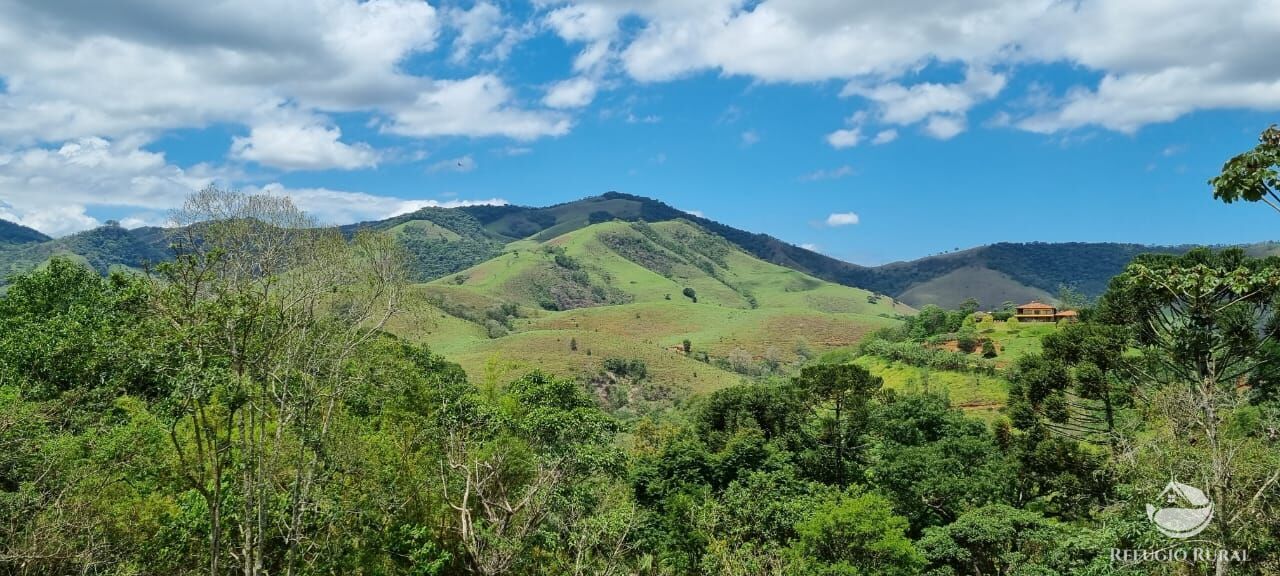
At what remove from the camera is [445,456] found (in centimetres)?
2206

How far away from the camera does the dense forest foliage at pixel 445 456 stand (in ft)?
48.4

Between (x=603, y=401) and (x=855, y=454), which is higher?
(x=855, y=454)

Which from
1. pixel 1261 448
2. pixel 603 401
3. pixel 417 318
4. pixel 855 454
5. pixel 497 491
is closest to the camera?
pixel 1261 448

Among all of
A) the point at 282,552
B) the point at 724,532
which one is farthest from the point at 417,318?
the point at 724,532

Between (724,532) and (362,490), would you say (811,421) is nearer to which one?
(724,532)

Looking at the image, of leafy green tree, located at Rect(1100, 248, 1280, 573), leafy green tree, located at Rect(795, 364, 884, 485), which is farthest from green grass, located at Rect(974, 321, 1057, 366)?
leafy green tree, located at Rect(1100, 248, 1280, 573)

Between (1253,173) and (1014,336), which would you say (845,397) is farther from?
(1014,336)

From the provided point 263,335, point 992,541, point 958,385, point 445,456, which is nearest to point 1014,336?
point 958,385

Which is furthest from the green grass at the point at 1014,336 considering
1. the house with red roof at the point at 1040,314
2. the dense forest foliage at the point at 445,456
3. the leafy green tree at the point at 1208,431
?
the leafy green tree at the point at 1208,431

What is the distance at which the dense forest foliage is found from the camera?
1476 centimetres

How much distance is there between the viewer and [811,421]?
4362 centimetres

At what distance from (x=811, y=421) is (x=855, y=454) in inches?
163

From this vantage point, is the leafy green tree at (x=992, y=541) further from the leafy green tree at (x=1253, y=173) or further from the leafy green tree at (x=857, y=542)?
the leafy green tree at (x=1253, y=173)

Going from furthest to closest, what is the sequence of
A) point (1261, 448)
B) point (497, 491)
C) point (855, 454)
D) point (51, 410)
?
point (855, 454) → point (497, 491) → point (51, 410) → point (1261, 448)
